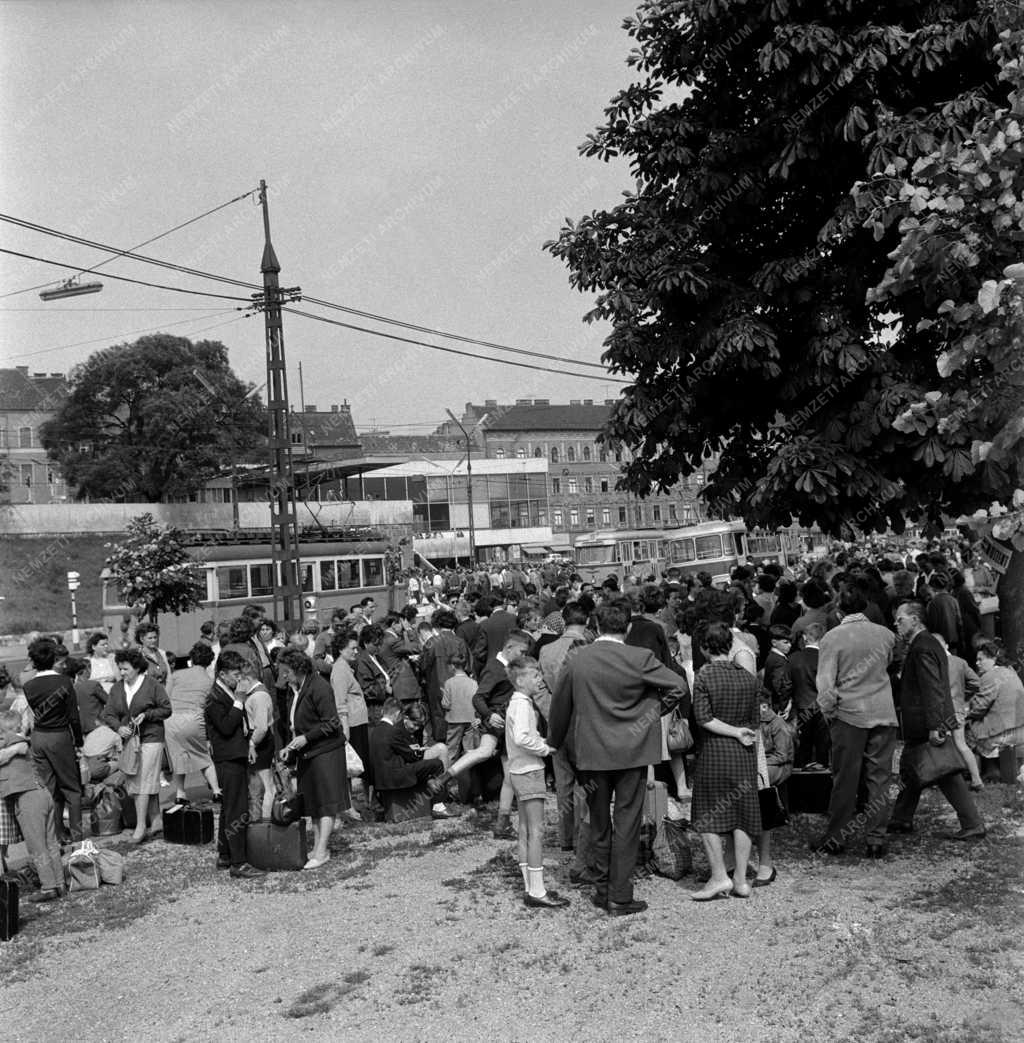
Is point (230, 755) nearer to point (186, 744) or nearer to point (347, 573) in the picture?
point (186, 744)

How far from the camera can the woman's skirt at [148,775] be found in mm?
10703

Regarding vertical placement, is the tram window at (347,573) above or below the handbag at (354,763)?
above

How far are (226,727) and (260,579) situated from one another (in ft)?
73.2

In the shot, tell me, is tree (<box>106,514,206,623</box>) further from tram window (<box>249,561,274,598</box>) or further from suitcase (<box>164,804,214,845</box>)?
suitcase (<box>164,804,214,845</box>)

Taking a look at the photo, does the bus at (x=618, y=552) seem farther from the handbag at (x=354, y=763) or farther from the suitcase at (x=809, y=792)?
the suitcase at (x=809, y=792)

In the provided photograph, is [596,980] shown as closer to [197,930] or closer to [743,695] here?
[743,695]

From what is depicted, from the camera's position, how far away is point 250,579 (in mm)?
30781

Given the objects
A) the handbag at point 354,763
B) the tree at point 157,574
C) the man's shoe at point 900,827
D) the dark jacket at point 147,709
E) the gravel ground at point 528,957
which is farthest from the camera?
the tree at point 157,574

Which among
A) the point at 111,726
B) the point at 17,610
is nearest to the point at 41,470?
the point at 17,610

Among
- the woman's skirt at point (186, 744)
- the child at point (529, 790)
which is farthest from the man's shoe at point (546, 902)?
the woman's skirt at point (186, 744)

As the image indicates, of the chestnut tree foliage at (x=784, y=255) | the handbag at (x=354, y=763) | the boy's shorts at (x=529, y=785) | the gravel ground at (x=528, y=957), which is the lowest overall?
the gravel ground at (x=528, y=957)

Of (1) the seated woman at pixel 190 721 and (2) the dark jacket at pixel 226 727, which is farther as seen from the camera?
(1) the seated woman at pixel 190 721

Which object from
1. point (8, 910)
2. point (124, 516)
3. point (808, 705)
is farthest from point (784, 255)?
point (124, 516)

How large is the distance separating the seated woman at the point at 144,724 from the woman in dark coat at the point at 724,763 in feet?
18.5
